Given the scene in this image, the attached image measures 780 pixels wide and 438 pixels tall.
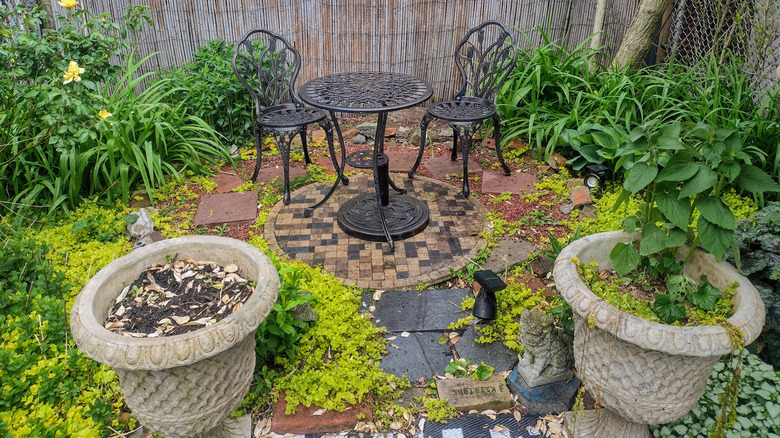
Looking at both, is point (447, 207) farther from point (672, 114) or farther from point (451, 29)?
point (451, 29)

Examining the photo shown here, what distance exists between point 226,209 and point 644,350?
2.82m

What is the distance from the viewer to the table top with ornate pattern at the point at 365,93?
119 inches

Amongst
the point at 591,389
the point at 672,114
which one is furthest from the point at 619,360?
the point at 672,114

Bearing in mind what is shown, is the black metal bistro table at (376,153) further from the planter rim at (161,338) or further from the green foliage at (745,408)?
the green foliage at (745,408)

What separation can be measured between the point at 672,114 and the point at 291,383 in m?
3.23

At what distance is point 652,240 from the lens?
5.76 ft

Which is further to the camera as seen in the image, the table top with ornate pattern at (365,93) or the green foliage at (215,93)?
the green foliage at (215,93)

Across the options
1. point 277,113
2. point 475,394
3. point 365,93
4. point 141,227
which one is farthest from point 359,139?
point 475,394

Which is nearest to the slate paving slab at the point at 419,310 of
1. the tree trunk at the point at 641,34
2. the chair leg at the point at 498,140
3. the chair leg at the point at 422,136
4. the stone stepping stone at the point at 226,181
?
the chair leg at the point at 422,136

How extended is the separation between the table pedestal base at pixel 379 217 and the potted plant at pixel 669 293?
1.50 metres

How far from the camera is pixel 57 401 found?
2078 millimetres

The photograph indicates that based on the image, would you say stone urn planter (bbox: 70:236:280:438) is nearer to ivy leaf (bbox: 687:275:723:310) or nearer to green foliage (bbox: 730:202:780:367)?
ivy leaf (bbox: 687:275:723:310)

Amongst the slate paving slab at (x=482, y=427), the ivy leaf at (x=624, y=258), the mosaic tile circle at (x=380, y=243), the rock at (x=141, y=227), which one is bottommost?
the slate paving slab at (x=482, y=427)

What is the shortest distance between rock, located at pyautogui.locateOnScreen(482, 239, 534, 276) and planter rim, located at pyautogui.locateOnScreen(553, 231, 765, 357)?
3.81 feet
